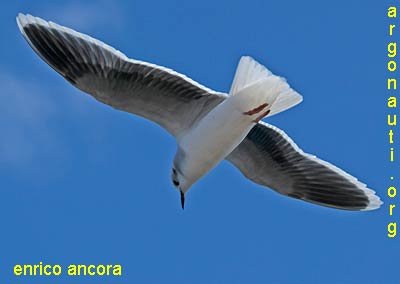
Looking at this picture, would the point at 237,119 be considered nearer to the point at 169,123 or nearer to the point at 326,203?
the point at 169,123

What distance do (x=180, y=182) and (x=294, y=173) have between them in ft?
3.78

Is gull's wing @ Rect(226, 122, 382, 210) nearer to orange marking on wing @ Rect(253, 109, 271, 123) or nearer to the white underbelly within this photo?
the white underbelly

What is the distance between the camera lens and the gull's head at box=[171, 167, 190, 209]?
11.1 m

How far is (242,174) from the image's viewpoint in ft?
38.1

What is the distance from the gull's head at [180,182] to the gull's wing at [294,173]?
1.86 ft

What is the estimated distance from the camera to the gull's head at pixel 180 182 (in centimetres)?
1114

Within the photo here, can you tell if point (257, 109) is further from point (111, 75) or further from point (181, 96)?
point (111, 75)

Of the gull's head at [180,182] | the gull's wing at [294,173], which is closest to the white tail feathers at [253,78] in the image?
the gull's wing at [294,173]

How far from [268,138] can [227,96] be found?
0.96 meters

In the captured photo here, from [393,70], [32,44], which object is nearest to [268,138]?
[393,70]

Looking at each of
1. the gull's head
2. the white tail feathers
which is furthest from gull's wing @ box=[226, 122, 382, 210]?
the white tail feathers

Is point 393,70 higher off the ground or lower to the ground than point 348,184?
higher

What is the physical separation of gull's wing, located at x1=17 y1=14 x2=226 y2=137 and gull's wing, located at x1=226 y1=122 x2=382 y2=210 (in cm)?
88

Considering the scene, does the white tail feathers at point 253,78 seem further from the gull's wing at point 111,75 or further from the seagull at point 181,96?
the gull's wing at point 111,75
